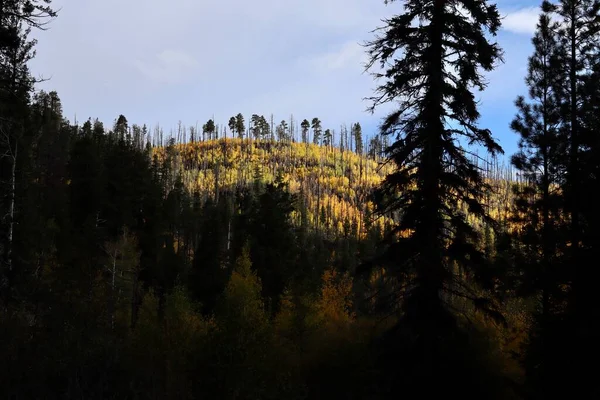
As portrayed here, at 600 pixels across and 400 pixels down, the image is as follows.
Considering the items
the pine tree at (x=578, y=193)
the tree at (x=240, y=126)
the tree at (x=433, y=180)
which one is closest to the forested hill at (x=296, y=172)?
the tree at (x=240, y=126)

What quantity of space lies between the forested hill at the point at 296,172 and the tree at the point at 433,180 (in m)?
92.6

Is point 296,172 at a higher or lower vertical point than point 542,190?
higher

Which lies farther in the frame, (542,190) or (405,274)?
(542,190)

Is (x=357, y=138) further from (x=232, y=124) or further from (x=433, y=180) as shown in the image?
(x=433, y=180)

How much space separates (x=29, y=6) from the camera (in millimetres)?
10297

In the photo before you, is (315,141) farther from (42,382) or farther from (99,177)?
(42,382)

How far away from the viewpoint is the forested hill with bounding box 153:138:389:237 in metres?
126

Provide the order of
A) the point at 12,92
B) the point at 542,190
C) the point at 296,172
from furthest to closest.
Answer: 1. the point at 296,172
2. the point at 542,190
3. the point at 12,92

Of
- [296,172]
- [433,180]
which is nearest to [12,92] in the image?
[433,180]

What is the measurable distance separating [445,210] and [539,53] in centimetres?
1137

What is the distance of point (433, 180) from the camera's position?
439 inches

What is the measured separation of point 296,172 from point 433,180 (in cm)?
14784

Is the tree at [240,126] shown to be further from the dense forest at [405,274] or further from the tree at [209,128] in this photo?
the dense forest at [405,274]

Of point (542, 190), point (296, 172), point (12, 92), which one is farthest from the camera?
point (296, 172)
